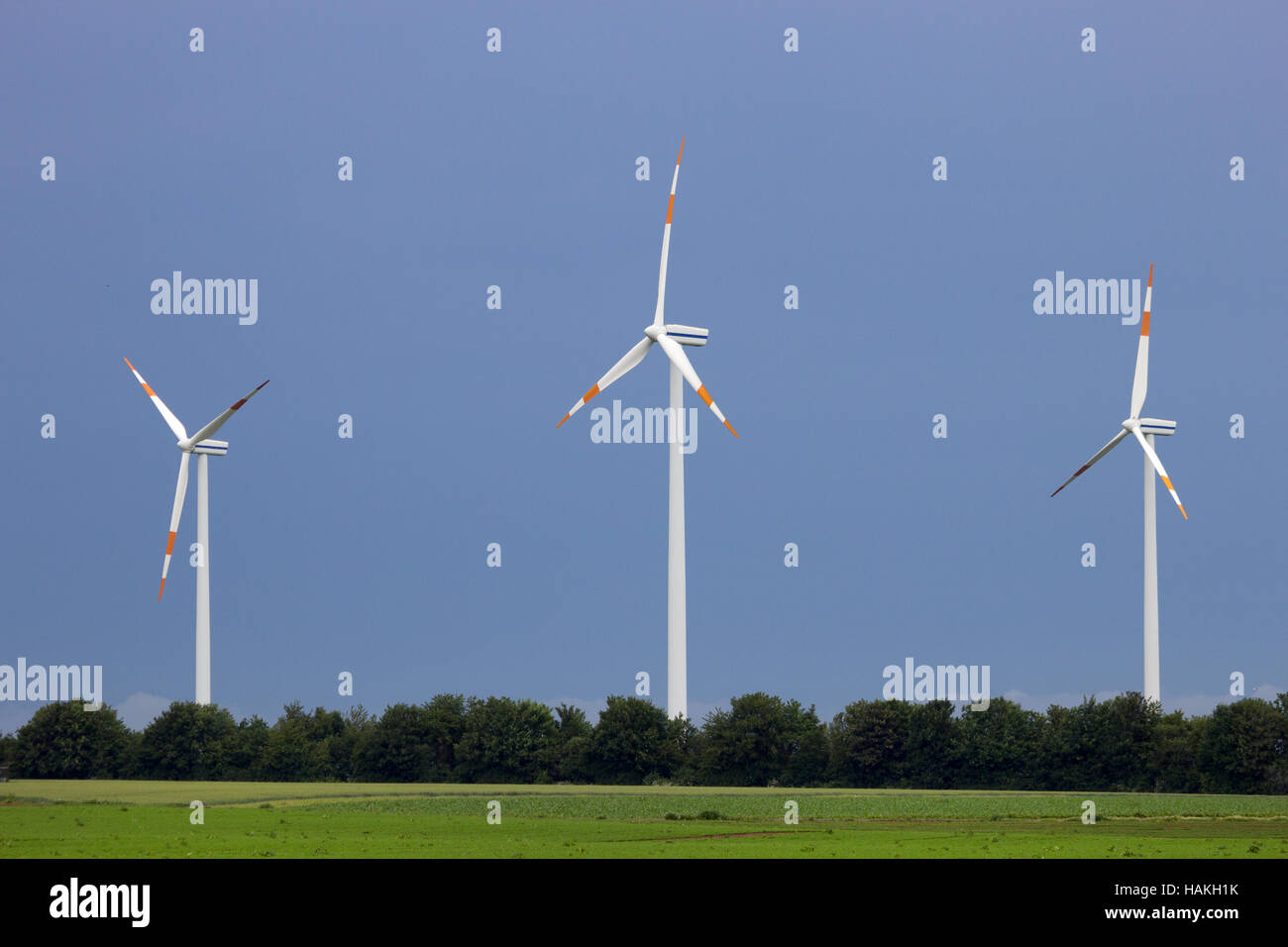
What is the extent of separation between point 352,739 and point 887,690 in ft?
149

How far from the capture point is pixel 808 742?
114250 mm

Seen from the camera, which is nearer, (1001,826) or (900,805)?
(1001,826)

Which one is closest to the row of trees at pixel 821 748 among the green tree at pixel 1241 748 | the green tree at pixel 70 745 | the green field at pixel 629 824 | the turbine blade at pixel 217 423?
the green tree at pixel 1241 748

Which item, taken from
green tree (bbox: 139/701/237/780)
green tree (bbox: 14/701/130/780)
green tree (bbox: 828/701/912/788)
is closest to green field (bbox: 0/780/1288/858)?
green tree (bbox: 828/701/912/788)

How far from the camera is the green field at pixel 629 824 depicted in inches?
1957

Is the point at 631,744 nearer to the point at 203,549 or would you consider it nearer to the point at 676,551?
the point at 676,551

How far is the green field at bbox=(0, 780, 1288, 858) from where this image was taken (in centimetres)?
4972

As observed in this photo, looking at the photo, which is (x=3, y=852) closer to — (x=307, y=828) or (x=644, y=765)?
(x=307, y=828)

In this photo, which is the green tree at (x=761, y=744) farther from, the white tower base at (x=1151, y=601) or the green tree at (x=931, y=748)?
the white tower base at (x=1151, y=601)

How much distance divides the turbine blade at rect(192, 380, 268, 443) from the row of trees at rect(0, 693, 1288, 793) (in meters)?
26.8

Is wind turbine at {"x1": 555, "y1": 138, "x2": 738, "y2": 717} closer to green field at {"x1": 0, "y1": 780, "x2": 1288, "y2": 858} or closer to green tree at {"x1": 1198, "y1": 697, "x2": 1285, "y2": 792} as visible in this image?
green field at {"x1": 0, "y1": 780, "x2": 1288, "y2": 858}

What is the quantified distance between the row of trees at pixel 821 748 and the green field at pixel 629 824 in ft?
26.3
